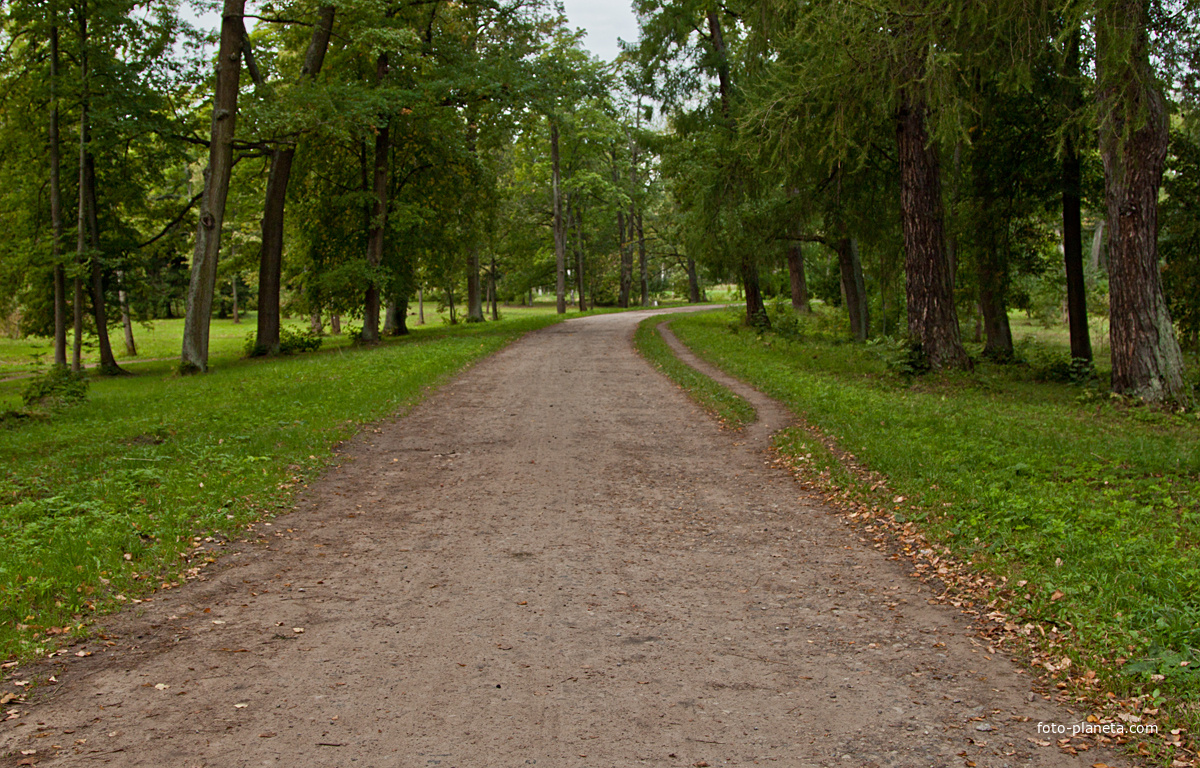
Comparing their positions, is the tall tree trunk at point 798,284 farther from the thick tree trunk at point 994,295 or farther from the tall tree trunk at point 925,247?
the tall tree trunk at point 925,247

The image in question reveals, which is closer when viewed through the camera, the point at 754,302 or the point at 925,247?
the point at 925,247

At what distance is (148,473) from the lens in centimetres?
825

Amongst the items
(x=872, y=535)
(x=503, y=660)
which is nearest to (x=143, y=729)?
(x=503, y=660)

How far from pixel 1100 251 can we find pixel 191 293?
45.0 meters

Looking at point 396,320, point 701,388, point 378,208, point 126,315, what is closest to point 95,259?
point 126,315

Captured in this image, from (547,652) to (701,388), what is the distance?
33.7 ft

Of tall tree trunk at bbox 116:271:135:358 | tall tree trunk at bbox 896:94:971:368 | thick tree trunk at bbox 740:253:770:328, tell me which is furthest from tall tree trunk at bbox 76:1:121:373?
tall tree trunk at bbox 896:94:971:368

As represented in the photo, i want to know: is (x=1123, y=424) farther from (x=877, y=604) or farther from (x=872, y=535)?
(x=877, y=604)

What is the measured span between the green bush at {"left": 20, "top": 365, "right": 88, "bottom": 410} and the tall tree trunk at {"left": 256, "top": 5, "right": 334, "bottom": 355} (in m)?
8.16

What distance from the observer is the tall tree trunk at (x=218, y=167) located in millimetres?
18719

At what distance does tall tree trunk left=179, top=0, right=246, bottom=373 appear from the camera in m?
18.7

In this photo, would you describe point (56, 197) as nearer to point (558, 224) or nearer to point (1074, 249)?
point (558, 224)

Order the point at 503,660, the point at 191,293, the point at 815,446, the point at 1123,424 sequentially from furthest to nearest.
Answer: the point at 191,293 < the point at 1123,424 < the point at 815,446 < the point at 503,660

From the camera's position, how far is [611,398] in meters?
14.1
